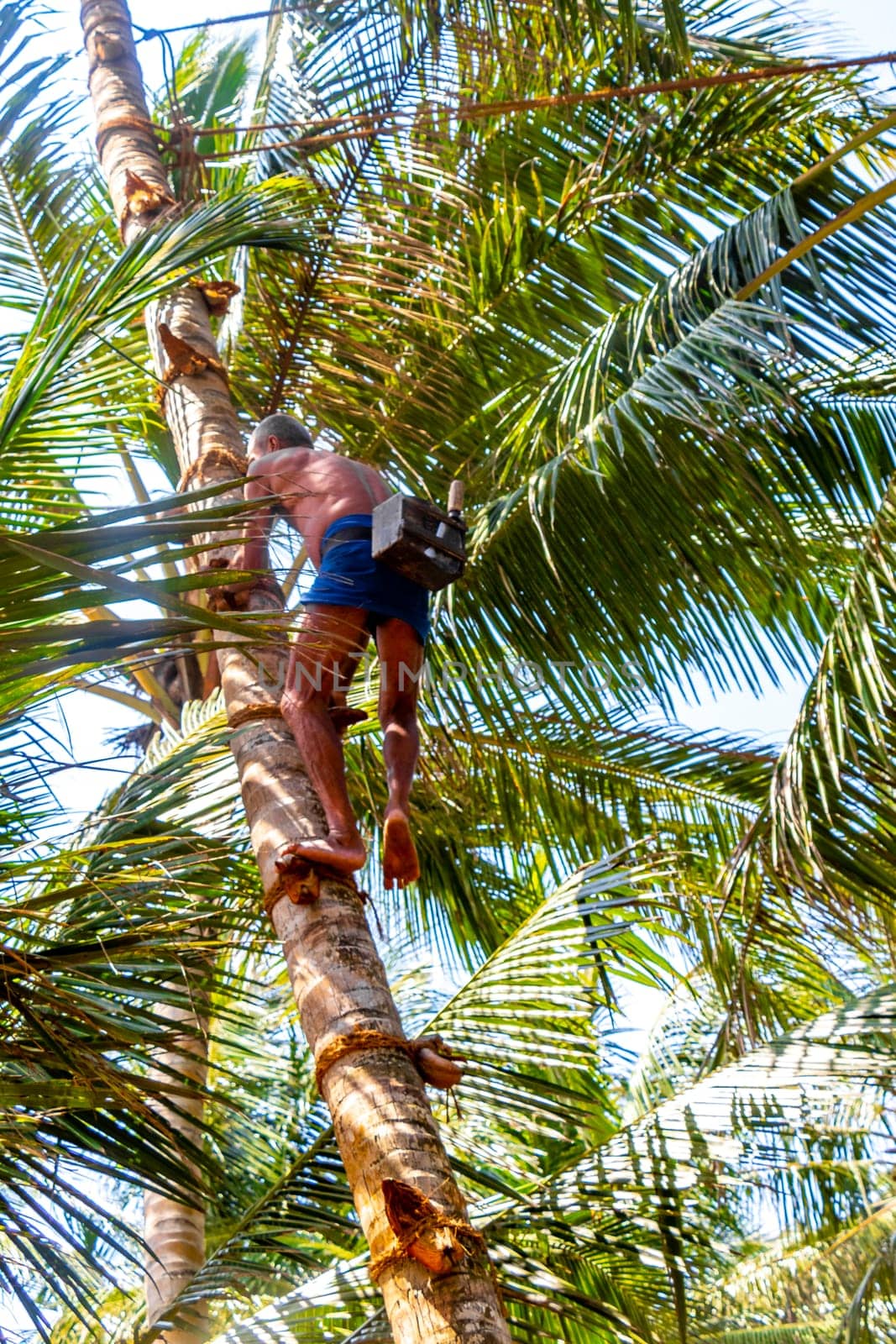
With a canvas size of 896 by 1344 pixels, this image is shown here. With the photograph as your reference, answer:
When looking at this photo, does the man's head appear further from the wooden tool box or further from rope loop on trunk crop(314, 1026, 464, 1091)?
rope loop on trunk crop(314, 1026, 464, 1091)

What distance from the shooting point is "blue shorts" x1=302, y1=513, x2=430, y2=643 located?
11.8 ft

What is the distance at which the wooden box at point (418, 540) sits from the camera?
3.48 m

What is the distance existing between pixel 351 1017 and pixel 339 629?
113 centimetres

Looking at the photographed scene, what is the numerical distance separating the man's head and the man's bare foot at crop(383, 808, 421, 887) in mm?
1189

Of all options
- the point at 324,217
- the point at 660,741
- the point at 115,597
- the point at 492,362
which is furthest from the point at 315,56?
the point at 115,597

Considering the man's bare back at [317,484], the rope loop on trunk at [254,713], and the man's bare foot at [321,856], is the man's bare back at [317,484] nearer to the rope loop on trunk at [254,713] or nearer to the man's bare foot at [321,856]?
the rope loop on trunk at [254,713]

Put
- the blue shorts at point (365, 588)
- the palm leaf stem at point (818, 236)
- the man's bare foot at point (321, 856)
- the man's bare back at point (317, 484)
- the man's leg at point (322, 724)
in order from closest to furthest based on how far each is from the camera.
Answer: the man's bare foot at point (321, 856), the man's leg at point (322, 724), the blue shorts at point (365, 588), the man's bare back at point (317, 484), the palm leaf stem at point (818, 236)

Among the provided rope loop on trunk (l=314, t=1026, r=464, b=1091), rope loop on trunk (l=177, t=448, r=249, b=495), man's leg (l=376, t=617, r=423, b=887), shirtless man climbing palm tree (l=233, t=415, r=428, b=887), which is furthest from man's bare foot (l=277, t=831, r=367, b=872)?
rope loop on trunk (l=177, t=448, r=249, b=495)

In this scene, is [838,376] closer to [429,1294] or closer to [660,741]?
[660,741]

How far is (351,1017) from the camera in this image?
272 centimetres

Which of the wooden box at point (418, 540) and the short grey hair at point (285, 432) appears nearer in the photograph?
the wooden box at point (418, 540)

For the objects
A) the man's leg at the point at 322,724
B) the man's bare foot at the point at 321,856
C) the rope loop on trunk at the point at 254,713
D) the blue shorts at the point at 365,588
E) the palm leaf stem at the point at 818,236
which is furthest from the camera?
the palm leaf stem at the point at 818,236

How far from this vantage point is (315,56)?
6.33m

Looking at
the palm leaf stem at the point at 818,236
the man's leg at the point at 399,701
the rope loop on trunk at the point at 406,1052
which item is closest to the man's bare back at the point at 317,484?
the man's leg at the point at 399,701
